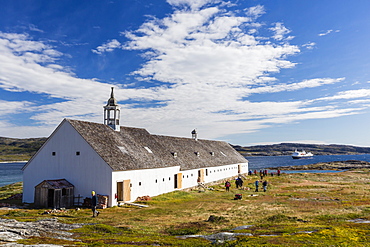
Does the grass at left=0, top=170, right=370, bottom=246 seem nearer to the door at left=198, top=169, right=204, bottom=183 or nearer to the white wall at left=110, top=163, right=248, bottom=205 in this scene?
the white wall at left=110, top=163, right=248, bottom=205

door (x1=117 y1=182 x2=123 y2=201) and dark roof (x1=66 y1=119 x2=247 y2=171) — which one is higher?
dark roof (x1=66 y1=119 x2=247 y2=171)

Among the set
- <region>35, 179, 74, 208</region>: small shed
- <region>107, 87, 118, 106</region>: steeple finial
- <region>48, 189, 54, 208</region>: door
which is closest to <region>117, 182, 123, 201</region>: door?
<region>35, 179, 74, 208</region>: small shed

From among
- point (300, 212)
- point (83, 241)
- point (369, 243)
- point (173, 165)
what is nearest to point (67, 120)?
point (173, 165)

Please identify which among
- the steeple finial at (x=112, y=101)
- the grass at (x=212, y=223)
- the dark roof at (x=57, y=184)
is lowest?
the grass at (x=212, y=223)

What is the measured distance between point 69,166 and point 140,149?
9.52 meters

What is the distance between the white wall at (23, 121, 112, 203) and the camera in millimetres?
30188

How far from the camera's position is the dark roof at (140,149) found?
105 ft

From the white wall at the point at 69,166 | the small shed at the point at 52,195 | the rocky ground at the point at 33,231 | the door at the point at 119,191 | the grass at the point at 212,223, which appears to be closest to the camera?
the rocky ground at the point at 33,231

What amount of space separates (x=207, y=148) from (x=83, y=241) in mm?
48700

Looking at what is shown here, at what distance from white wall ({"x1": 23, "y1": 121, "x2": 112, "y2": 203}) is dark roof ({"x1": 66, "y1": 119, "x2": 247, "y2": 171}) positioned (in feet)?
2.86

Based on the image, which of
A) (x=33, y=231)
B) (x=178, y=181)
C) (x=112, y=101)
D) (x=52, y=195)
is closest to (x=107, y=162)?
(x=52, y=195)

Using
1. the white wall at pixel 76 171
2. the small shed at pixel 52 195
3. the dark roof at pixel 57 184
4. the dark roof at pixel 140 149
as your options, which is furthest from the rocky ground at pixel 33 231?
the dark roof at pixel 140 149

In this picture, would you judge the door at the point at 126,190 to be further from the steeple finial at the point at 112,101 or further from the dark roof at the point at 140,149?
the steeple finial at the point at 112,101

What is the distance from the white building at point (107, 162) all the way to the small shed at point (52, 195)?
138cm
